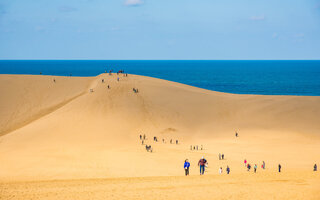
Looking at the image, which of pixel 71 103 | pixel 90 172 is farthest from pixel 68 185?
pixel 71 103

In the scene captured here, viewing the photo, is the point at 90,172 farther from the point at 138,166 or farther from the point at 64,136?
the point at 64,136

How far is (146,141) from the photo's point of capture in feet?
149

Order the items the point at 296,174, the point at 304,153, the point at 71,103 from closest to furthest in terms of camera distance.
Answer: the point at 296,174 < the point at 304,153 < the point at 71,103

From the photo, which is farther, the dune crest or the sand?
the dune crest

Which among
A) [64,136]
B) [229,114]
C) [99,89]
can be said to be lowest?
[64,136]

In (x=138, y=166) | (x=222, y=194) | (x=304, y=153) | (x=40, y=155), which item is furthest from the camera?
(x=304, y=153)

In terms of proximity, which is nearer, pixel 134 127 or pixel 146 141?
pixel 146 141

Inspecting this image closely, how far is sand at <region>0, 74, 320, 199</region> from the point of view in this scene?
19.3m

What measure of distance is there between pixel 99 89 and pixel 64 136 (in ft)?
49.1

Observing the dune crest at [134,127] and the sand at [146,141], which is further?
the dune crest at [134,127]

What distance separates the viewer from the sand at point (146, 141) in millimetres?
19312

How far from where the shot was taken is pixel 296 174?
867 inches

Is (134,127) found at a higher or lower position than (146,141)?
higher

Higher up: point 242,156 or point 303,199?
point 242,156
